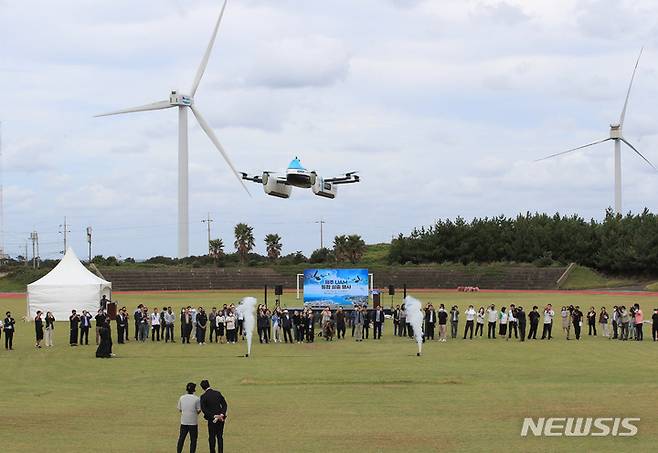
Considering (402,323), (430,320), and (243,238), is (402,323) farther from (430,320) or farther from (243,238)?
(243,238)

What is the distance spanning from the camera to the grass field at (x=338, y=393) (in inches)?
738

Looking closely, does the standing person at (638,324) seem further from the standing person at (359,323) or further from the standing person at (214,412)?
the standing person at (214,412)

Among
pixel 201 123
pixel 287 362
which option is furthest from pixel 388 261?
pixel 287 362

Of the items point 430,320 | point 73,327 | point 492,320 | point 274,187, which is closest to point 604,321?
point 492,320

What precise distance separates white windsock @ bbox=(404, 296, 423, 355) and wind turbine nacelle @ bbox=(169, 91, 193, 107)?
185 feet

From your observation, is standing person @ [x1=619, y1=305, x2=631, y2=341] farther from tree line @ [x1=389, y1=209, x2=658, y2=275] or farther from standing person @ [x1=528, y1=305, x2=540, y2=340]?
tree line @ [x1=389, y1=209, x2=658, y2=275]

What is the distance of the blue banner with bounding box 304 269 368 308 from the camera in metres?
46.7

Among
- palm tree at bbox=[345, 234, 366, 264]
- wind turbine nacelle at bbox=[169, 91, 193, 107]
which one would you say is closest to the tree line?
palm tree at bbox=[345, 234, 366, 264]

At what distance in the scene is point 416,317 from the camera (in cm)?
3631

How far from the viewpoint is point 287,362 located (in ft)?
106

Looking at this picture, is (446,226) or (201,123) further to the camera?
(446,226)

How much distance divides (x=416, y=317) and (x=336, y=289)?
35.7ft

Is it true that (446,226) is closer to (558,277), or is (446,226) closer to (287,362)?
(558,277)

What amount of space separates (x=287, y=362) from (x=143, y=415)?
35.8 ft
